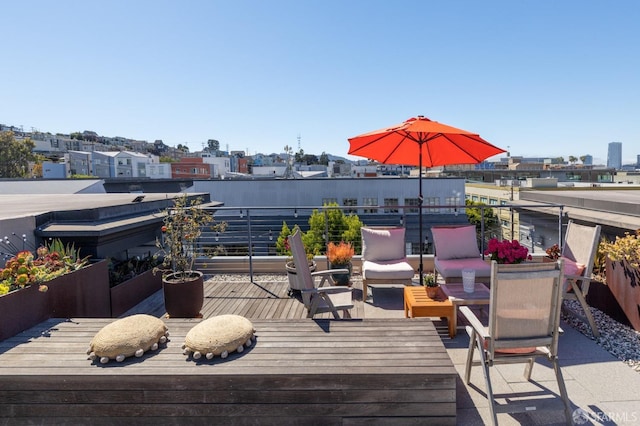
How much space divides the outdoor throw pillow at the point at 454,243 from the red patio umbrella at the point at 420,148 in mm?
458

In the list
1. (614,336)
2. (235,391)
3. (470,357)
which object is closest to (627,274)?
(614,336)

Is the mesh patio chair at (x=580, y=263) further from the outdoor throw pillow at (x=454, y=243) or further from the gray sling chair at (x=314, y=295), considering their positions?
the gray sling chair at (x=314, y=295)

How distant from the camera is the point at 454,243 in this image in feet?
16.0

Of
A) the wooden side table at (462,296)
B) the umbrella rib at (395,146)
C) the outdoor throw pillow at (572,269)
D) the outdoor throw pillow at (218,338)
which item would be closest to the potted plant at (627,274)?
the outdoor throw pillow at (572,269)

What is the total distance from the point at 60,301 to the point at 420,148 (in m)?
4.33

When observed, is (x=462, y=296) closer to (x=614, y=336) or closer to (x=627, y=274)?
(x=614, y=336)

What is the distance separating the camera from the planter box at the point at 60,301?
262cm

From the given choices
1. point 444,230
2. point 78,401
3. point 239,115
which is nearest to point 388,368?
point 78,401

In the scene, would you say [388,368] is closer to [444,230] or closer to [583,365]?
[583,365]

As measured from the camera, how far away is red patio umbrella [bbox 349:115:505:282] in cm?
451

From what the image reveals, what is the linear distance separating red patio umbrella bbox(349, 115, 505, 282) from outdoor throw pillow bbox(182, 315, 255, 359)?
2695mm

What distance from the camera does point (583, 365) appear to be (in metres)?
2.85

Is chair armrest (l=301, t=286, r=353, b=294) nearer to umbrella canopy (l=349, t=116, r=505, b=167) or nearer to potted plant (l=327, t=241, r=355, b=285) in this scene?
potted plant (l=327, t=241, r=355, b=285)

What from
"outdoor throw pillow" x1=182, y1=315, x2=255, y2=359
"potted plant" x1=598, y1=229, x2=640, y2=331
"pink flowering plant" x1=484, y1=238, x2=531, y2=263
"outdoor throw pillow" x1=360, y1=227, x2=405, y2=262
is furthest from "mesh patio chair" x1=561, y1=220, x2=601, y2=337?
"outdoor throw pillow" x1=182, y1=315, x2=255, y2=359
